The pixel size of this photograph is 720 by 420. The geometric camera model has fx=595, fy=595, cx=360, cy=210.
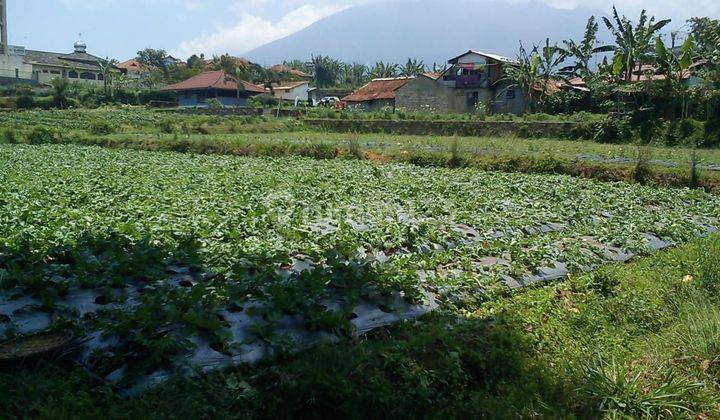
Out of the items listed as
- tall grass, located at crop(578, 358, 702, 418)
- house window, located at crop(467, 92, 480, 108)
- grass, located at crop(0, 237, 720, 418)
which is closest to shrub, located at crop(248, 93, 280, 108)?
house window, located at crop(467, 92, 480, 108)

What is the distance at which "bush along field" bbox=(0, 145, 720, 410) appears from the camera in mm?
4242

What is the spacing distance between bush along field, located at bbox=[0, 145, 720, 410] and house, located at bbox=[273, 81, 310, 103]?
52.4 m

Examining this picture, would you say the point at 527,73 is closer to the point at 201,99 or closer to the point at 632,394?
Result: the point at 632,394

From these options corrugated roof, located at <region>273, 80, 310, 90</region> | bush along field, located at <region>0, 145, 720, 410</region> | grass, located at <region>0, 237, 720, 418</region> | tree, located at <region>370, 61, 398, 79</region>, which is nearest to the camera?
grass, located at <region>0, 237, 720, 418</region>

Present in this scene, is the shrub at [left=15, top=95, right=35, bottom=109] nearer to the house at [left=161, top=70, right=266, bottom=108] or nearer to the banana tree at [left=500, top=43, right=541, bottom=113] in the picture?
the house at [left=161, top=70, right=266, bottom=108]

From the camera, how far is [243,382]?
384cm

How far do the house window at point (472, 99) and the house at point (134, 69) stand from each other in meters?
43.7

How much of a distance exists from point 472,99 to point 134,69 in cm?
5164

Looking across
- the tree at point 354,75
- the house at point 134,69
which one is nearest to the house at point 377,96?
the tree at point 354,75

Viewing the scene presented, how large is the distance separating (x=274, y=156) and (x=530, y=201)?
10613mm

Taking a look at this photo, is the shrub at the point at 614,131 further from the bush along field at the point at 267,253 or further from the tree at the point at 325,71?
the tree at the point at 325,71

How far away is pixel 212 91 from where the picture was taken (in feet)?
179

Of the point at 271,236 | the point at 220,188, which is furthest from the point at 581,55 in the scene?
the point at 271,236

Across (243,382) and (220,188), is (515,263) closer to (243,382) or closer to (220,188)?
(243,382)
